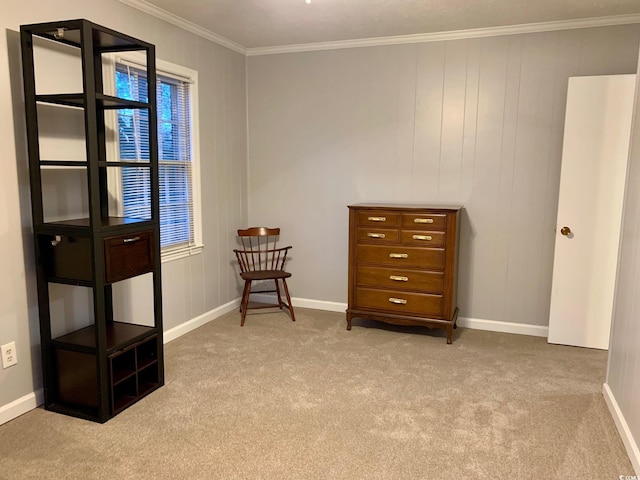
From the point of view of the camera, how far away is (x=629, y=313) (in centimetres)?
240

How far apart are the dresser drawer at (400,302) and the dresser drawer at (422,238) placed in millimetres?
391

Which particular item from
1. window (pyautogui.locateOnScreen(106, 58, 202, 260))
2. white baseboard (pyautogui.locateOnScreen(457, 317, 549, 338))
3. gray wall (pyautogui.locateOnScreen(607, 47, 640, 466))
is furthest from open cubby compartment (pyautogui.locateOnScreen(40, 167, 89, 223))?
white baseboard (pyautogui.locateOnScreen(457, 317, 549, 338))

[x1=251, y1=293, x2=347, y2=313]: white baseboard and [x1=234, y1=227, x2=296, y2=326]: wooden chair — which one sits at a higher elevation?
[x1=234, y1=227, x2=296, y2=326]: wooden chair

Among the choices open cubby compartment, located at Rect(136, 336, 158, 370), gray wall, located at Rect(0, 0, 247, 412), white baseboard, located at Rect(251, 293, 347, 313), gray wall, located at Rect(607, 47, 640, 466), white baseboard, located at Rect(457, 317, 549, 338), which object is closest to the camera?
gray wall, located at Rect(607, 47, 640, 466)

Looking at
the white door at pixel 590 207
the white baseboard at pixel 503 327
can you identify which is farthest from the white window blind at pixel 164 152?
the white door at pixel 590 207

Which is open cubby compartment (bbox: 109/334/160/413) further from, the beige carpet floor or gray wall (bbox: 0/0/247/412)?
gray wall (bbox: 0/0/247/412)

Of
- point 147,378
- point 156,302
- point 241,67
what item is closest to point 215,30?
point 241,67

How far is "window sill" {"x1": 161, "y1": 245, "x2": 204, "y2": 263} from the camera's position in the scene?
3627 millimetres

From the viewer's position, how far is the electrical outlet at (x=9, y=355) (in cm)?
244

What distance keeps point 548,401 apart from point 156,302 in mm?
2310

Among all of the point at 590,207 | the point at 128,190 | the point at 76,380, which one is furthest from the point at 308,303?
the point at 590,207

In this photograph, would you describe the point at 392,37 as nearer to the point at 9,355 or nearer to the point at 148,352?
the point at 148,352

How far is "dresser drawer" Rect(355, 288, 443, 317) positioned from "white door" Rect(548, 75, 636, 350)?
0.91 m

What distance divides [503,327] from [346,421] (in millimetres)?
2016
